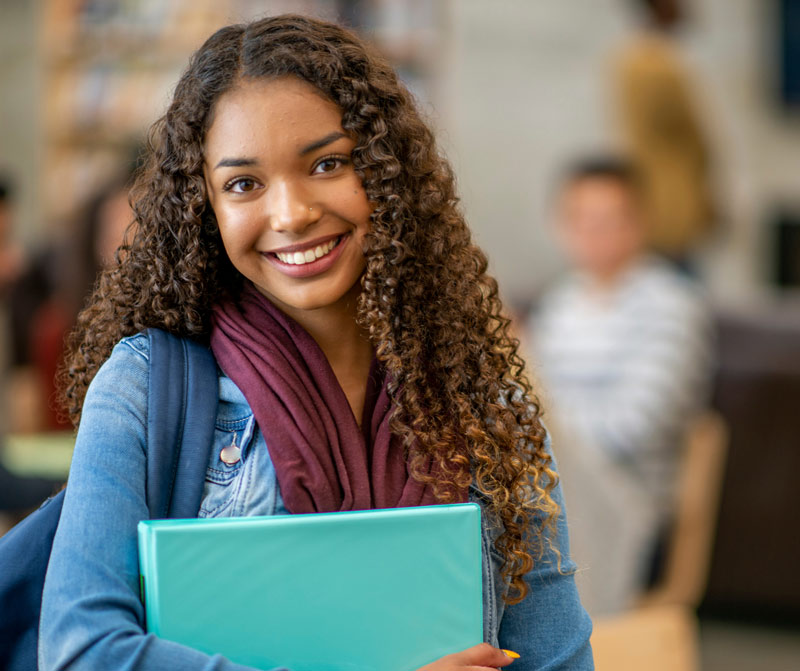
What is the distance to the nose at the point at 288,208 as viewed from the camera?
975mm

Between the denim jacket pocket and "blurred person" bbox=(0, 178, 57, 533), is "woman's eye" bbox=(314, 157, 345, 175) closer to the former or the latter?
the denim jacket pocket

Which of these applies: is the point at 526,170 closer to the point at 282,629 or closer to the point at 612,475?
the point at 612,475

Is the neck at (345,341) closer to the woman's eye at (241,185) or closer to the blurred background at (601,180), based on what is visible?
the woman's eye at (241,185)

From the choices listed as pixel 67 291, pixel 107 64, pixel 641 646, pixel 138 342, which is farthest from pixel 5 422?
pixel 107 64

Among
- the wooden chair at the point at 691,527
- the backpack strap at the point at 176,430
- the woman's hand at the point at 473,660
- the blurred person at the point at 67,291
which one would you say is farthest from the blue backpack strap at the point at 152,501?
the wooden chair at the point at 691,527

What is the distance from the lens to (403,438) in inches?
40.2

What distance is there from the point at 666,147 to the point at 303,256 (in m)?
4.01

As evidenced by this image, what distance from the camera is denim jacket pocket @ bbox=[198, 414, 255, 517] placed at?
97cm

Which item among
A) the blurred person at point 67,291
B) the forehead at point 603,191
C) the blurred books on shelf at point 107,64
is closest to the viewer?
the blurred person at point 67,291

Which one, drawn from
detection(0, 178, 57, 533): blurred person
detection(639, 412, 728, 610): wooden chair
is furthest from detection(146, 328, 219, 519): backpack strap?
detection(639, 412, 728, 610): wooden chair

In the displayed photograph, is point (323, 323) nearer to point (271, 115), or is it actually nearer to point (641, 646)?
point (271, 115)

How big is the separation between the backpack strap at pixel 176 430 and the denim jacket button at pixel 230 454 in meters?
0.01

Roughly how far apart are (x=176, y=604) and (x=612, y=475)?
1849mm

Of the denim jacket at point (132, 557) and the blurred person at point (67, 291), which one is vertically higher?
the blurred person at point (67, 291)
